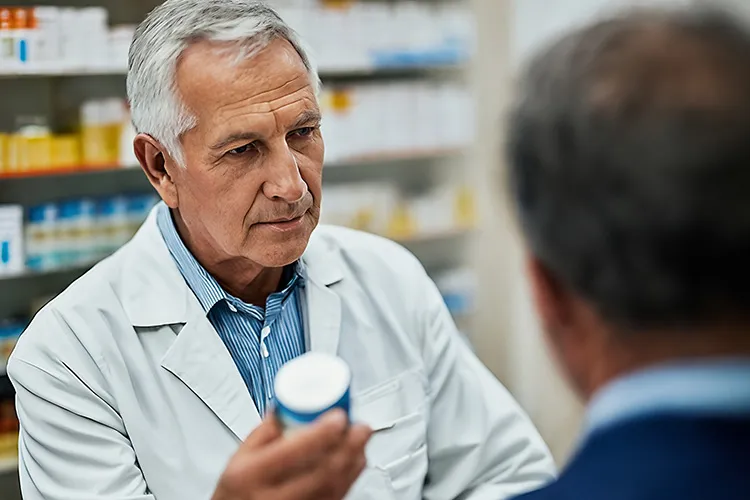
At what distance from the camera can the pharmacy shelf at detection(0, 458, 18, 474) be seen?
Result: 2994 millimetres

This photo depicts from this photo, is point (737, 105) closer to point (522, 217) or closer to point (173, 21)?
point (522, 217)

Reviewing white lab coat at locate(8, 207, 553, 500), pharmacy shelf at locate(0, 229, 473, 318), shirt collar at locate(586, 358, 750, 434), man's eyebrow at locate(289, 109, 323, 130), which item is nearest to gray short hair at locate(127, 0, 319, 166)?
man's eyebrow at locate(289, 109, 323, 130)

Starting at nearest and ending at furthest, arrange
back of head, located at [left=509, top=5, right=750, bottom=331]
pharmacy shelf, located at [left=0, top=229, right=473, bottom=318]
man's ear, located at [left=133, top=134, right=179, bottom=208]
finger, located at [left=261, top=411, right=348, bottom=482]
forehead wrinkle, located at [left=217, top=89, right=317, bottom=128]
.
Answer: back of head, located at [left=509, top=5, right=750, bottom=331]
finger, located at [left=261, top=411, right=348, bottom=482]
forehead wrinkle, located at [left=217, top=89, right=317, bottom=128]
man's ear, located at [left=133, top=134, right=179, bottom=208]
pharmacy shelf, located at [left=0, top=229, right=473, bottom=318]

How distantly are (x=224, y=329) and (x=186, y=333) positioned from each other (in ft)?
0.29

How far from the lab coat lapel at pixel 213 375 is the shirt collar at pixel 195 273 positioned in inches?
2.7

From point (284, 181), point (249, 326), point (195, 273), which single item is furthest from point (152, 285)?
point (284, 181)

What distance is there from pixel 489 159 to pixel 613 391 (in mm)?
3684

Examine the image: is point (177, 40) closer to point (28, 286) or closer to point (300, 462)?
point (300, 462)

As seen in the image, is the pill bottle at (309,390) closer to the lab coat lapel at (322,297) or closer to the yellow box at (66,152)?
the lab coat lapel at (322,297)

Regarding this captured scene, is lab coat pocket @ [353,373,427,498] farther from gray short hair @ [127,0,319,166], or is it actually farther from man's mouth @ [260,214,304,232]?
gray short hair @ [127,0,319,166]

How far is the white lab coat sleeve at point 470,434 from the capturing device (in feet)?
5.63

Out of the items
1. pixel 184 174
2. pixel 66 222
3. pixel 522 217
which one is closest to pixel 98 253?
pixel 66 222

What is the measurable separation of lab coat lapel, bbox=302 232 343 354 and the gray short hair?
315 millimetres

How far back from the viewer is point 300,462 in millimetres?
955
